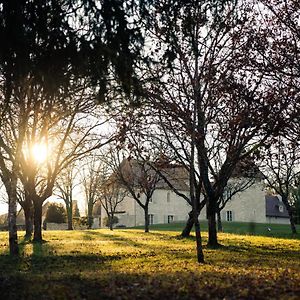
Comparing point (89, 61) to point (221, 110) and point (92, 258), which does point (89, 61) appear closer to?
point (92, 258)

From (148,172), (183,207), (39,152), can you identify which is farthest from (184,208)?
(39,152)

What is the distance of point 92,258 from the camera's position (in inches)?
630

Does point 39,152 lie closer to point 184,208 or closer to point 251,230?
point 251,230

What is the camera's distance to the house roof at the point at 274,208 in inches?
3019

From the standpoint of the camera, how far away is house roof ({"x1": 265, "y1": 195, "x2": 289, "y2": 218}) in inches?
3019

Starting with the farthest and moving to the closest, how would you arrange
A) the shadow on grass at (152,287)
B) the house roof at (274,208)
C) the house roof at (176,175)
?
1. the house roof at (274,208)
2. the house roof at (176,175)
3. the shadow on grass at (152,287)

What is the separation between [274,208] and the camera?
78.1 metres

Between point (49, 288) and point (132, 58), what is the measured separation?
4.14m

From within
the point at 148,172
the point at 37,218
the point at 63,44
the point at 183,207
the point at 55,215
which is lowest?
the point at 37,218

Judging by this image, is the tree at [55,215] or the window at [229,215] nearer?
the tree at [55,215]

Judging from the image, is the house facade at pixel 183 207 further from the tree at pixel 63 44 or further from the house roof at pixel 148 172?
the tree at pixel 63 44

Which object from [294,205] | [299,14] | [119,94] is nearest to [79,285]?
[119,94]

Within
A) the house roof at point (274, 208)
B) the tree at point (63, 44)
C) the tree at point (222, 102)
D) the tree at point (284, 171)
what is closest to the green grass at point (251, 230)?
the tree at point (284, 171)

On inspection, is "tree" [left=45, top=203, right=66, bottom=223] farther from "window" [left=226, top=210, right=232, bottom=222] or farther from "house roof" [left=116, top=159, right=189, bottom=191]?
"window" [left=226, top=210, right=232, bottom=222]
